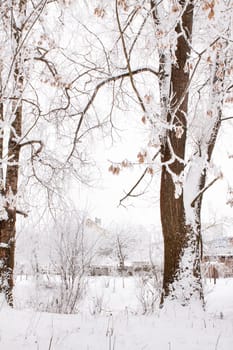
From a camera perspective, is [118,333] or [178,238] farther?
[178,238]

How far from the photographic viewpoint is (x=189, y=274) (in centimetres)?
586

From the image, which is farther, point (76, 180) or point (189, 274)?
point (76, 180)

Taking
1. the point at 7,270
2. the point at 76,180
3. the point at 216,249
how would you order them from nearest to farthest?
the point at 7,270, the point at 76,180, the point at 216,249

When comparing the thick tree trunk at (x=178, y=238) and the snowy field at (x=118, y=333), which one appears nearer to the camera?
the snowy field at (x=118, y=333)

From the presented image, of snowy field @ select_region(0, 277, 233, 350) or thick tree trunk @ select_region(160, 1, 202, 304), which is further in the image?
thick tree trunk @ select_region(160, 1, 202, 304)

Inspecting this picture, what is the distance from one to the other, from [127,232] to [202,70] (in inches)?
1751

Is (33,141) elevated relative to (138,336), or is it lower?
elevated

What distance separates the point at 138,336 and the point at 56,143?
511 centimetres

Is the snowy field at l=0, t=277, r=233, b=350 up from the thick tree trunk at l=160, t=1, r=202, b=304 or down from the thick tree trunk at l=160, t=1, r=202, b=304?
down

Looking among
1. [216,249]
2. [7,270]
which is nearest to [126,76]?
[7,270]

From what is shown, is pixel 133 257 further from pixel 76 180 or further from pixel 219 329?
pixel 219 329

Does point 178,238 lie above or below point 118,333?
above

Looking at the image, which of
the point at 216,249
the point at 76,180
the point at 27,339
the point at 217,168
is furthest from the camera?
the point at 216,249

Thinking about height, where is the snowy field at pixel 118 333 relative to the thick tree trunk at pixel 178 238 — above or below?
below
